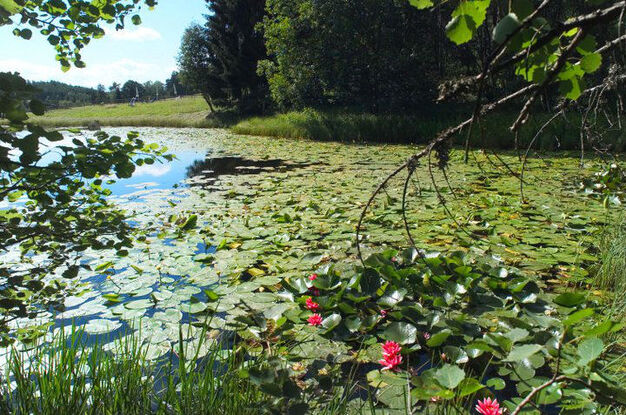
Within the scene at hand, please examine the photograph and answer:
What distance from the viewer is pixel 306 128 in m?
12.4

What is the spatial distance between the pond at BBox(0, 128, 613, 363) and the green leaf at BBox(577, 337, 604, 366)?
494 mm

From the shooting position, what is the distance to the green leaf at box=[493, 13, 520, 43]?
2.21 ft

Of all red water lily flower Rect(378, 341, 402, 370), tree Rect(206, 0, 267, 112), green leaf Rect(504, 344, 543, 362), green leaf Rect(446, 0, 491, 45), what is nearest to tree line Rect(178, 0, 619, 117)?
tree Rect(206, 0, 267, 112)

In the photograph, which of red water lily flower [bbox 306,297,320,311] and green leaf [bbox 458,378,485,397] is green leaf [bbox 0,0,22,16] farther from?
green leaf [bbox 458,378,485,397]

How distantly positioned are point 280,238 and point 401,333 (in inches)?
70.4

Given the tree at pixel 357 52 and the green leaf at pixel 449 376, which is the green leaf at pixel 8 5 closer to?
the green leaf at pixel 449 376

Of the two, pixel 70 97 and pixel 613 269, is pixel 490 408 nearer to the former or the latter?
pixel 613 269

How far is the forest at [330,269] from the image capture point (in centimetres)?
125

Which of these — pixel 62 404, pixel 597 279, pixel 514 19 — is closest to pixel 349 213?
pixel 597 279

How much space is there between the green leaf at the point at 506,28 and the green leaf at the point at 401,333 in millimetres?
1494

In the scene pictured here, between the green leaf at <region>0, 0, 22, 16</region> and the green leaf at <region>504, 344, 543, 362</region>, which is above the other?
the green leaf at <region>0, 0, 22, 16</region>

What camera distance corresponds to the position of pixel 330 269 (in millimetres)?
2459

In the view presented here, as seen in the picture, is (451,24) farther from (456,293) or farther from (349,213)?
(349,213)

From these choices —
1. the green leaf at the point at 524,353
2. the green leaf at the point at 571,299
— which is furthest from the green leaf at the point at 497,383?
the green leaf at the point at 571,299
